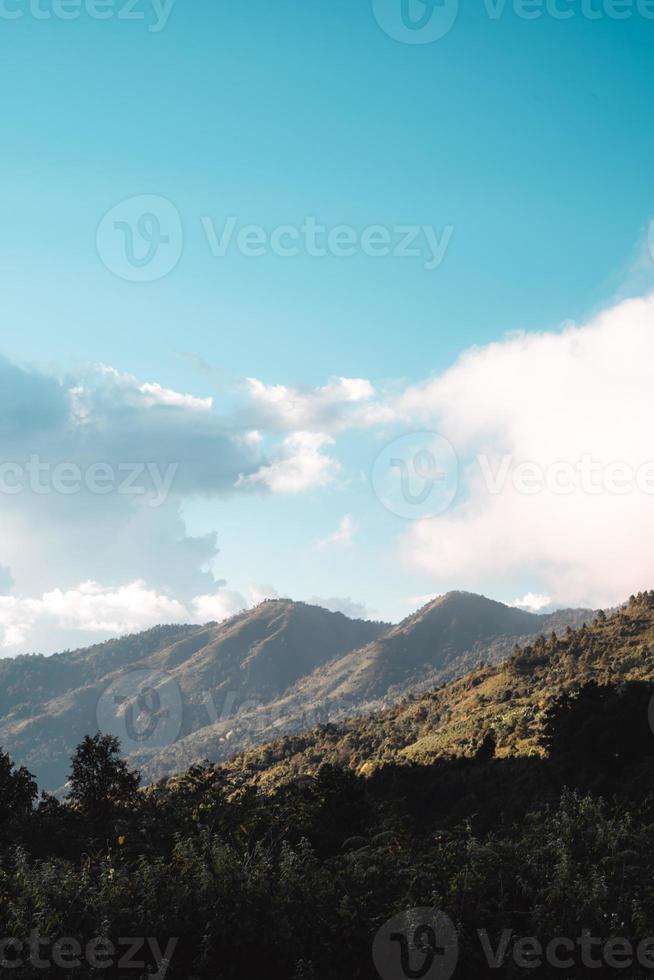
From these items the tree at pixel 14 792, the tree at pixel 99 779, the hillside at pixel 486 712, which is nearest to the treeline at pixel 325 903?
the tree at pixel 14 792

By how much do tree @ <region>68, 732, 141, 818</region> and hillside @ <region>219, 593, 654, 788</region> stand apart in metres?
46.7

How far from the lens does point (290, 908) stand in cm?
1332

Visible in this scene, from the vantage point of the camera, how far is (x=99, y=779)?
2116 inches

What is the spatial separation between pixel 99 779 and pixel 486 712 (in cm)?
8994

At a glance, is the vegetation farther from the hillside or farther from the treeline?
the hillside

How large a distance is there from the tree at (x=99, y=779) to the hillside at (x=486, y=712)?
46711 mm

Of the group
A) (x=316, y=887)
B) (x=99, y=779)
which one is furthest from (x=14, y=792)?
(x=316, y=887)

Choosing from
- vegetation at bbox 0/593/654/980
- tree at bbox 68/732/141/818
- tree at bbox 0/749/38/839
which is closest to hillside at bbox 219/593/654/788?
tree at bbox 68/732/141/818

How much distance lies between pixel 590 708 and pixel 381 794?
25892mm

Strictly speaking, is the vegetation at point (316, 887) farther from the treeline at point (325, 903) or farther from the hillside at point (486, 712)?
the hillside at point (486, 712)

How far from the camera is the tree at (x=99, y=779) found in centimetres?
5138

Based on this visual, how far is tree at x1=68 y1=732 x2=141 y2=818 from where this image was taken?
2023 inches

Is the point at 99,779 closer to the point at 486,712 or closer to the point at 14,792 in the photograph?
the point at 14,792

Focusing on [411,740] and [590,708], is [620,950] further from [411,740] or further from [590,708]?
[411,740]
